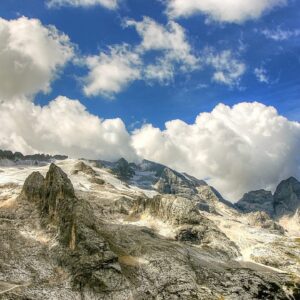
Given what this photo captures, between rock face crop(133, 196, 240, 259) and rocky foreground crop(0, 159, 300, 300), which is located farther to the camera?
rock face crop(133, 196, 240, 259)

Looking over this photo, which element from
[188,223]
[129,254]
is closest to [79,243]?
[129,254]

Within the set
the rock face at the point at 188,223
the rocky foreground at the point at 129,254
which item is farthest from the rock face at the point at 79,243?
the rock face at the point at 188,223

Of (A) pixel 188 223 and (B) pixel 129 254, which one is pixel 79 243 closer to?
(B) pixel 129 254

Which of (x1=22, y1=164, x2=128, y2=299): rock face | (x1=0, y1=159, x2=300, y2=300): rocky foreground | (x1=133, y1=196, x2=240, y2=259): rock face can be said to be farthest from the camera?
(x1=133, y1=196, x2=240, y2=259): rock face

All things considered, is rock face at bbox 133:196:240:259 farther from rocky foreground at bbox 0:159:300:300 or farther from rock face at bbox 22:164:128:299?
rock face at bbox 22:164:128:299

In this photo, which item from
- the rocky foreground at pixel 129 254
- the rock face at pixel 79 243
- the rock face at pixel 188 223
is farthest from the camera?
the rock face at pixel 188 223

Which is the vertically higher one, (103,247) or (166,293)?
(103,247)

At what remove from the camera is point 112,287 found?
80312 mm

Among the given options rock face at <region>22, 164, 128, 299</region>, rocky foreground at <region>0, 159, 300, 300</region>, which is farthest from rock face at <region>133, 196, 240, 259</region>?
rock face at <region>22, 164, 128, 299</region>

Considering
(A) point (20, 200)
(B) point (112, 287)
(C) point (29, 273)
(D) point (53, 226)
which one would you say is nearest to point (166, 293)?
(B) point (112, 287)

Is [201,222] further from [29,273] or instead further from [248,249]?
[29,273]

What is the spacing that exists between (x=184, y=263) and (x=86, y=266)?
21.2 m

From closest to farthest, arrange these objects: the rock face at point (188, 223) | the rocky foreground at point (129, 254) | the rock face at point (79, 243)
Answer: the rock face at point (79, 243), the rocky foreground at point (129, 254), the rock face at point (188, 223)

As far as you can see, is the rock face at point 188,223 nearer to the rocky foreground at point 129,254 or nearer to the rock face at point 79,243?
the rocky foreground at point 129,254
